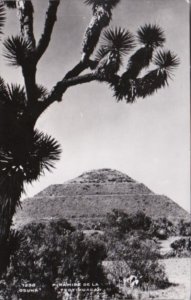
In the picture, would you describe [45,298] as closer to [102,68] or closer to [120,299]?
[120,299]

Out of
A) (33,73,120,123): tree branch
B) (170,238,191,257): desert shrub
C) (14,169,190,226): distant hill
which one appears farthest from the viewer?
(14,169,190,226): distant hill

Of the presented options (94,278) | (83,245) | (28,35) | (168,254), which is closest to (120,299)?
(94,278)

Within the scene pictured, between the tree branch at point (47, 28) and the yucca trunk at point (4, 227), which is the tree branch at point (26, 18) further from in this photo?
the yucca trunk at point (4, 227)

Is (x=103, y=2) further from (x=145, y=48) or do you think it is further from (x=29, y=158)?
(x=29, y=158)

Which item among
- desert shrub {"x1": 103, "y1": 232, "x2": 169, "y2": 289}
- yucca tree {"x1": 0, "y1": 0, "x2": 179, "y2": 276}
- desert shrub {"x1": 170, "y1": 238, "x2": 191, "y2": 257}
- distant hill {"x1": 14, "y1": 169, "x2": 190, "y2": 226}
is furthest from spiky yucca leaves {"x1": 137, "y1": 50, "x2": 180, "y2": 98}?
distant hill {"x1": 14, "y1": 169, "x2": 190, "y2": 226}

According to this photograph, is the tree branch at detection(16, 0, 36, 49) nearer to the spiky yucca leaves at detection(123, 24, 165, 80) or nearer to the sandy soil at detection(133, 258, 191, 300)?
the spiky yucca leaves at detection(123, 24, 165, 80)

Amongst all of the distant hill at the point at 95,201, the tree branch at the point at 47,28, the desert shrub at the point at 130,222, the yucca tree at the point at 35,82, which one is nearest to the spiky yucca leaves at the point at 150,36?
the yucca tree at the point at 35,82
